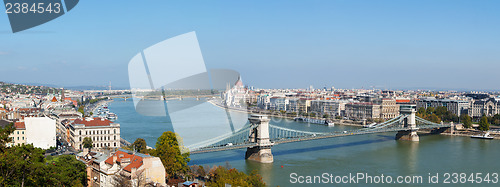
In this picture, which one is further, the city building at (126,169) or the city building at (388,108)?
the city building at (388,108)

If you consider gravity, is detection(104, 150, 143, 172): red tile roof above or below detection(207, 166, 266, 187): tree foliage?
above

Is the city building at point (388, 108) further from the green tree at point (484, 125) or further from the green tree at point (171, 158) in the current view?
the green tree at point (171, 158)

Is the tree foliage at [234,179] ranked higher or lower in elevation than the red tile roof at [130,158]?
lower

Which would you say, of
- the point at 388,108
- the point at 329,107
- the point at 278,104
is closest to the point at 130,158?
the point at 388,108

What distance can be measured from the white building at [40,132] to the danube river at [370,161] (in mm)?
2230

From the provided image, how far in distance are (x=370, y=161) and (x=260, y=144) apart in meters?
2.50

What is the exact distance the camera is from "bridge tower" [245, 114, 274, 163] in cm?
987

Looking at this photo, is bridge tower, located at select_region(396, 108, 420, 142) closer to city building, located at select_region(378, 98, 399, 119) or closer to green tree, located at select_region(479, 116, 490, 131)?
green tree, located at select_region(479, 116, 490, 131)

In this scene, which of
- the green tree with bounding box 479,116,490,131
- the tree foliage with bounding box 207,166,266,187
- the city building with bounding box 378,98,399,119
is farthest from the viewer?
the city building with bounding box 378,98,399,119

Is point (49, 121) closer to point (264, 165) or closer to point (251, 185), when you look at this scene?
point (264, 165)

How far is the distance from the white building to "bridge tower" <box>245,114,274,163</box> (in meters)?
4.23
